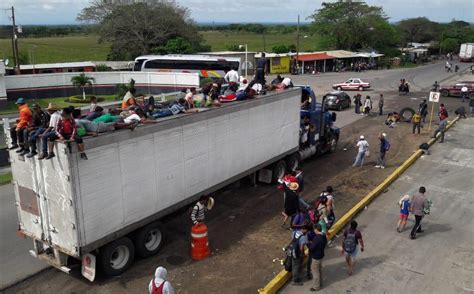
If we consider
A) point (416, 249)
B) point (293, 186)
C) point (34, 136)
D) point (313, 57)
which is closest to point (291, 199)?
point (293, 186)

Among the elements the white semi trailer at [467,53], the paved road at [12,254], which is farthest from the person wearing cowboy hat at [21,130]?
the white semi trailer at [467,53]

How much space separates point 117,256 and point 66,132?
120 inches

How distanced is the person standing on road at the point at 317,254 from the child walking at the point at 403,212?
3.66 meters

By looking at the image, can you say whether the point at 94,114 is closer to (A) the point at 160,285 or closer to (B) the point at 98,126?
(B) the point at 98,126

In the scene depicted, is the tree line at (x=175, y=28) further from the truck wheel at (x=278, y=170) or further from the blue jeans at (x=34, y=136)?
the blue jeans at (x=34, y=136)

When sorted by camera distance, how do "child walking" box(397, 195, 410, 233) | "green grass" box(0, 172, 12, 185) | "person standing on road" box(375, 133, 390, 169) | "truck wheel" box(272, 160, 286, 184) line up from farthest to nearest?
"person standing on road" box(375, 133, 390, 169)
"green grass" box(0, 172, 12, 185)
"truck wheel" box(272, 160, 286, 184)
"child walking" box(397, 195, 410, 233)

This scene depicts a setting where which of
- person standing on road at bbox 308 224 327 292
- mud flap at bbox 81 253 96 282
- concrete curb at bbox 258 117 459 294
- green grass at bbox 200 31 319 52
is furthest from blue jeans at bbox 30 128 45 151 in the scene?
green grass at bbox 200 31 319 52

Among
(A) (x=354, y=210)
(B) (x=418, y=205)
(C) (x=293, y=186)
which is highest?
(C) (x=293, y=186)

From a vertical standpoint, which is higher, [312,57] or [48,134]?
[48,134]

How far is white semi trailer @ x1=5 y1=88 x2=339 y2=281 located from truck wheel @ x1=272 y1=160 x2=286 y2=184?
2859mm

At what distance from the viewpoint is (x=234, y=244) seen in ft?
35.6

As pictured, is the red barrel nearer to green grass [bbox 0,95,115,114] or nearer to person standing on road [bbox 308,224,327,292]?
person standing on road [bbox 308,224,327,292]

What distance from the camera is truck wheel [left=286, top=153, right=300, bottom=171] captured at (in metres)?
15.9

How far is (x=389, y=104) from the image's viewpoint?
34.5 meters
